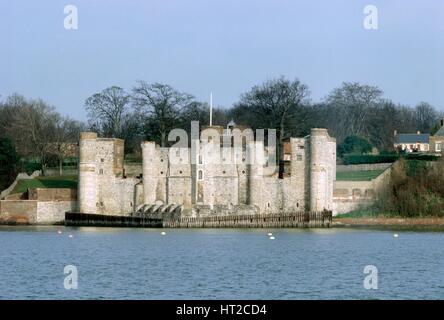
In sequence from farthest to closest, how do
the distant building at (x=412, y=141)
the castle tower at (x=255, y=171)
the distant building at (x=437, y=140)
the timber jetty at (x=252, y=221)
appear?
the distant building at (x=412, y=141)
the distant building at (x=437, y=140)
the castle tower at (x=255, y=171)
the timber jetty at (x=252, y=221)

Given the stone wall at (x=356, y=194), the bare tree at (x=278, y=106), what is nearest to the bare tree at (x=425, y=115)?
the bare tree at (x=278, y=106)

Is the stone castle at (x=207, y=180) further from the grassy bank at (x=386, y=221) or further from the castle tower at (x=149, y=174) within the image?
the grassy bank at (x=386, y=221)

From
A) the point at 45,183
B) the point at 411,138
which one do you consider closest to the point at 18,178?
the point at 45,183

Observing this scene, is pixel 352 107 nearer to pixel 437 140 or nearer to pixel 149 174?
pixel 437 140

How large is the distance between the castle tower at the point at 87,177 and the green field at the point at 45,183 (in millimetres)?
5314

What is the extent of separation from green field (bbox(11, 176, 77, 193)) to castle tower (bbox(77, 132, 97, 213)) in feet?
17.4

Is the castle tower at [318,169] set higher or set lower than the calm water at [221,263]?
higher

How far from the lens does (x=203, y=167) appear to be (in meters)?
69.3

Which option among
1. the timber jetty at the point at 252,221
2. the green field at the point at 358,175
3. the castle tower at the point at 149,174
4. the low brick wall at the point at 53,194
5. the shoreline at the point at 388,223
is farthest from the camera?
the green field at the point at 358,175

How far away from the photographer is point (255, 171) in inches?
2726

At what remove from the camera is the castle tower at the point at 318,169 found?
67938 mm

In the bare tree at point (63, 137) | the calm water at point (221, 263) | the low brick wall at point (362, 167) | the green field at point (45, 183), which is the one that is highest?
the bare tree at point (63, 137)

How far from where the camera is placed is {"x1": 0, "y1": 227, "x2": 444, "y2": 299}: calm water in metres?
37.7

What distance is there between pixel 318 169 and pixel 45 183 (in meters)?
18.7
